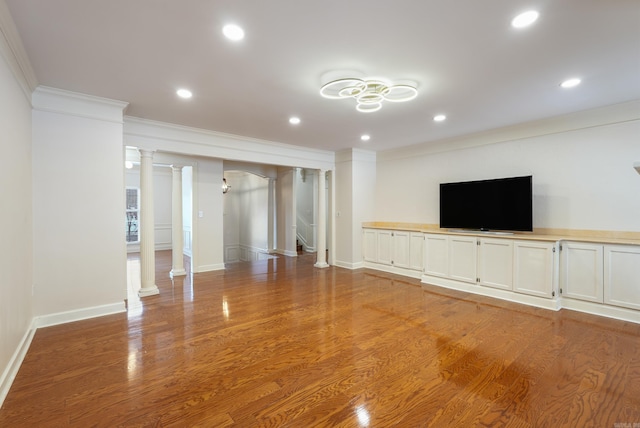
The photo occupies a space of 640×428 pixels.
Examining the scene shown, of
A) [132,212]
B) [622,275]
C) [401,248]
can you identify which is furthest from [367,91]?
[132,212]

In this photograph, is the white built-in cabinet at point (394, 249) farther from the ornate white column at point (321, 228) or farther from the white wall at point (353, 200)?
the ornate white column at point (321, 228)

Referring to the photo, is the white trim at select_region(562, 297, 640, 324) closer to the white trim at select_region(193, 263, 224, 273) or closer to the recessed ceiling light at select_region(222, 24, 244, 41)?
the recessed ceiling light at select_region(222, 24, 244, 41)

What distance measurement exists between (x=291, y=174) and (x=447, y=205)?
4280 millimetres

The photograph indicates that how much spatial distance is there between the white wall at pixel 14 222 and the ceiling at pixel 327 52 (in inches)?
18.2

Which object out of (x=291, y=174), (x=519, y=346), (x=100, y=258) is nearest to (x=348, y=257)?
(x=291, y=174)

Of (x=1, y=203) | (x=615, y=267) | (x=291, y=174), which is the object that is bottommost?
(x=615, y=267)

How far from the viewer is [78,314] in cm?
348

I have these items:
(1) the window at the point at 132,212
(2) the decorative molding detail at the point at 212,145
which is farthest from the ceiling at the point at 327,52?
(1) the window at the point at 132,212

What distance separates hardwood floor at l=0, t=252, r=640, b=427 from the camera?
1.89 meters

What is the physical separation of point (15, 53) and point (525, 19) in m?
3.99

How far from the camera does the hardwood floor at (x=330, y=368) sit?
6.22ft

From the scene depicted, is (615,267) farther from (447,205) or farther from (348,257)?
(348,257)

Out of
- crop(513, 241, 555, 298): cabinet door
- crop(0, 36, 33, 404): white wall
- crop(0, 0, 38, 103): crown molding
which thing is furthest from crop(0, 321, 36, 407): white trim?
crop(513, 241, 555, 298): cabinet door

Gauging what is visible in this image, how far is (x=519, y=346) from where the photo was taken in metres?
2.83
